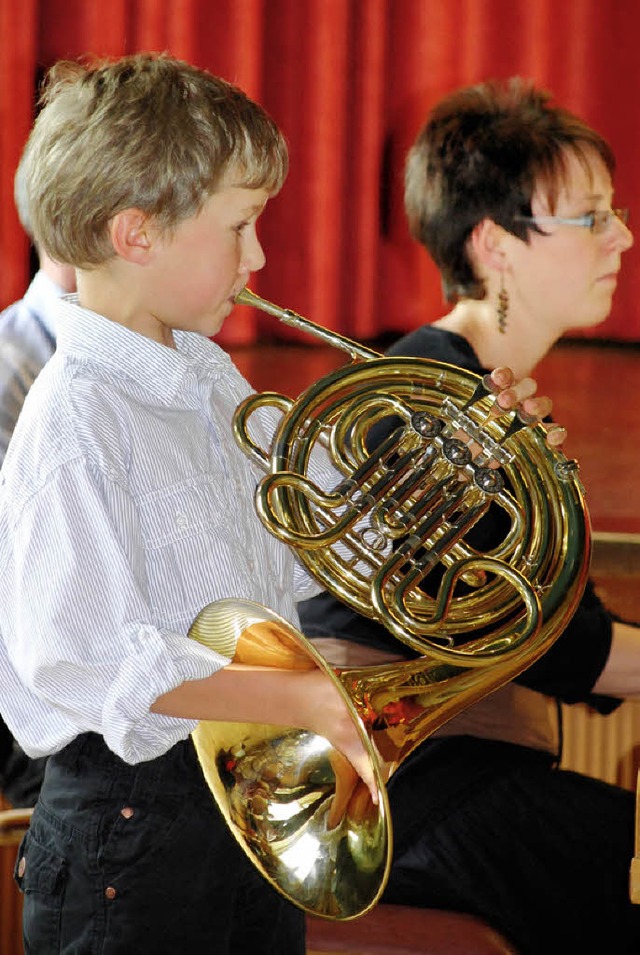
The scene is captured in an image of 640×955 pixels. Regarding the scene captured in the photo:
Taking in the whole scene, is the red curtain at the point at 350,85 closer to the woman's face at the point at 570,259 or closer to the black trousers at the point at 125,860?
the woman's face at the point at 570,259

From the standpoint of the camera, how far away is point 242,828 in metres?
0.96

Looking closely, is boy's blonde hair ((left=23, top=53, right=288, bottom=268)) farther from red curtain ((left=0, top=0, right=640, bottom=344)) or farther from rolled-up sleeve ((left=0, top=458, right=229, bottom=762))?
red curtain ((left=0, top=0, right=640, bottom=344))

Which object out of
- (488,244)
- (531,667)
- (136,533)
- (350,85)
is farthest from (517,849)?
(350,85)

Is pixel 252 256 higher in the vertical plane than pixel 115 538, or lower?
→ higher

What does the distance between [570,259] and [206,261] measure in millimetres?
674

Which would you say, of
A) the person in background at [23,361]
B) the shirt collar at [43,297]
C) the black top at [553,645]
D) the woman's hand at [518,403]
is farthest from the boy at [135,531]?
the shirt collar at [43,297]

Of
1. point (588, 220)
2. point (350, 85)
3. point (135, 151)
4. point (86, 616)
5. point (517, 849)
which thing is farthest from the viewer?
point (350, 85)

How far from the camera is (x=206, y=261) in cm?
99

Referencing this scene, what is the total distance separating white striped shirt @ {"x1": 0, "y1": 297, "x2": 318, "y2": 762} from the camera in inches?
34.0

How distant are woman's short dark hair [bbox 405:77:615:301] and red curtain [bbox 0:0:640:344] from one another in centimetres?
126

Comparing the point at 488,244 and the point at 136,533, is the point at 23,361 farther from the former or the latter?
the point at 136,533

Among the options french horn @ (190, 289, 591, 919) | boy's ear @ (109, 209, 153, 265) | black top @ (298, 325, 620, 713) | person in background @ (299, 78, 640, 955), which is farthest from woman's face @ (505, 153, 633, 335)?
boy's ear @ (109, 209, 153, 265)

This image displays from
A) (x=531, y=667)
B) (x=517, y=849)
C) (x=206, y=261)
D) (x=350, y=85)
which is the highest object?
(x=206, y=261)

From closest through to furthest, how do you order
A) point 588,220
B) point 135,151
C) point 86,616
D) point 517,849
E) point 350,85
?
1. point 86,616
2. point 135,151
3. point 517,849
4. point 588,220
5. point 350,85
